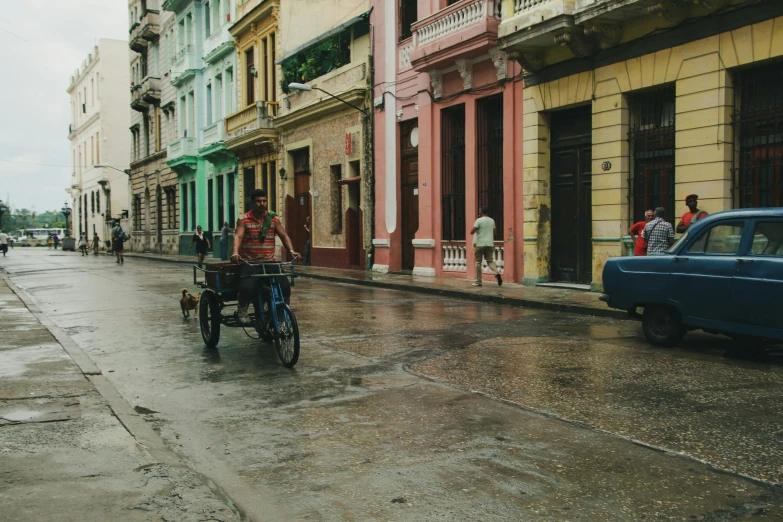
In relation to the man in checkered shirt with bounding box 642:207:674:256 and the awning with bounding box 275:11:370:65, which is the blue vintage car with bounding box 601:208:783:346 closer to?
the man in checkered shirt with bounding box 642:207:674:256

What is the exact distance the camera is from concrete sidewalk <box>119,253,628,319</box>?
43.2 ft

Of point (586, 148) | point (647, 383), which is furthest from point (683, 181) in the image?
point (647, 383)

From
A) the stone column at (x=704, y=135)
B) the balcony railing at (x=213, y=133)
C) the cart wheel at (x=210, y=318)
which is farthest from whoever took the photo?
the balcony railing at (x=213, y=133)

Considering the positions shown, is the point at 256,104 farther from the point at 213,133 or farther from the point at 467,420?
the point at 467,420

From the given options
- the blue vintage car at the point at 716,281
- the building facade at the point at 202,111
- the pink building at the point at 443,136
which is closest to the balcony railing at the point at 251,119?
the building facade at the point at 202,111

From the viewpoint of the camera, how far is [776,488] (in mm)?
4105

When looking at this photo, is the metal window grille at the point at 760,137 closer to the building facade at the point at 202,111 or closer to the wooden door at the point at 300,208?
the wooden door at the point at 300,208

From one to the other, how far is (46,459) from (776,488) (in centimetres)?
412

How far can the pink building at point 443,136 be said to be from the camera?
60.1 ft

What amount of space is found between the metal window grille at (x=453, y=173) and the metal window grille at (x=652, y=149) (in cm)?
590

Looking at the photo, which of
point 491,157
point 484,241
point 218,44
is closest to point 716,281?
point 484,241

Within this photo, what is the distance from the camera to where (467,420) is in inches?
221

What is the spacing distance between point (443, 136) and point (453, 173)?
1.07 m

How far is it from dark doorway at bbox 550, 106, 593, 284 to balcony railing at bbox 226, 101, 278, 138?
16.7 m
